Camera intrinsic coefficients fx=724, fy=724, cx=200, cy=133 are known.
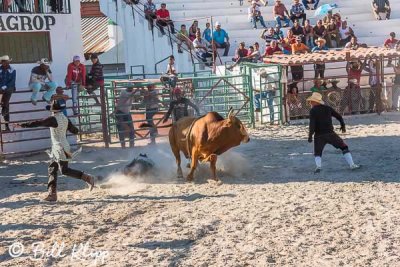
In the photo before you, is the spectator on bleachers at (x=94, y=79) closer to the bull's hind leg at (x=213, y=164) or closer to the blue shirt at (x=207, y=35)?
the bull's hind leg at (x=213, y=164)

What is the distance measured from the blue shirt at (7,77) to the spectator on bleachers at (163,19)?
9.62 meters

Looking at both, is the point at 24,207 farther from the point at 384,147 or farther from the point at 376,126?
the point at 376,126

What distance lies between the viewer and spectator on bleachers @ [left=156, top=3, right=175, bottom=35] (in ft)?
74.3

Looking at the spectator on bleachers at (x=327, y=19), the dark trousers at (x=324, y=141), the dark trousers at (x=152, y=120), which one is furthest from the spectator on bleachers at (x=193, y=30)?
the dark trousers at (x=324, y=141)

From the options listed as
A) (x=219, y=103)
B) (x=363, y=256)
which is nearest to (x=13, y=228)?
(x=363, y=256)

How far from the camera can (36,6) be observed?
Result: 48.5ft

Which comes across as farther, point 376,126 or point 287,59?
point 287,59

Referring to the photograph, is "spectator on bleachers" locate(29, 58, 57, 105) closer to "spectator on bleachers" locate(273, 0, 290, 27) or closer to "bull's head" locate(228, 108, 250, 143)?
"bull's head" locate(228, 108, 250, 143)

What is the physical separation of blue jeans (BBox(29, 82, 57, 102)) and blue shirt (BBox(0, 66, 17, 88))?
38 cm

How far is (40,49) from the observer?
14.7 m

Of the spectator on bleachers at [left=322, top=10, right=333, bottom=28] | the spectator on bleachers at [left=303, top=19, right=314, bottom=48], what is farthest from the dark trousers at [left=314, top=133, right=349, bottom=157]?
the spectator on bleachers at [left=322, top=10, right=333, bottom=28]

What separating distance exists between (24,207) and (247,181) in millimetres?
3187

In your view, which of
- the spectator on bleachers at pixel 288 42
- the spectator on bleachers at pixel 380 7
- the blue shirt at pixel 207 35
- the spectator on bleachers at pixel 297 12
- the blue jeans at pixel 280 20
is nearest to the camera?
the spectator on bleachers at pixel 288 42

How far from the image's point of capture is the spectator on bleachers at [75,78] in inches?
568
